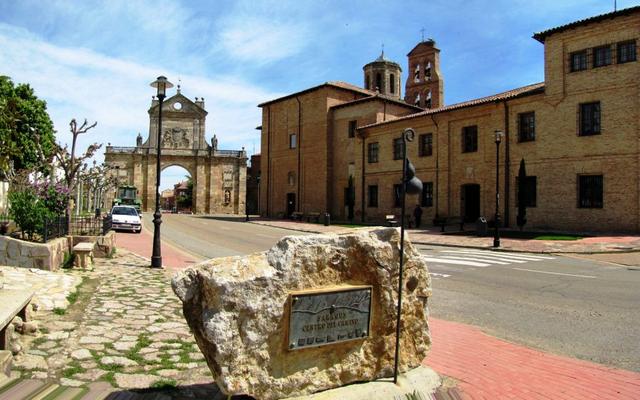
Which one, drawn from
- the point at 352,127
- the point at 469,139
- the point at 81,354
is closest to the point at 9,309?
the point at 81,354

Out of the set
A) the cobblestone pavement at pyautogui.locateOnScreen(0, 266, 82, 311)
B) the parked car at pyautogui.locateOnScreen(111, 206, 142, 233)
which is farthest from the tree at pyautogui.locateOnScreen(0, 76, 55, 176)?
the cobblestone pavement at pyautogui.locateOnScreen(0, 266, 82, 311)

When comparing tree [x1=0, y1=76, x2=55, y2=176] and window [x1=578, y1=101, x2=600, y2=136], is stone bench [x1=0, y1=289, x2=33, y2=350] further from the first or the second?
tree [x1=0, y1=76, x2=55, y2=176]

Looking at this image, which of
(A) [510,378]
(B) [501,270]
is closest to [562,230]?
(B) [501,270]

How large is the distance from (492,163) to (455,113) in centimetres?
448

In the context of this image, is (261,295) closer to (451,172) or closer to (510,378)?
(510,378)

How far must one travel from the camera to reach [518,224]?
26016mm

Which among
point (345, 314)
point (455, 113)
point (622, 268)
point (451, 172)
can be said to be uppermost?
point (455, 113)

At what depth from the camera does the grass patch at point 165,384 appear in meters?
4.11

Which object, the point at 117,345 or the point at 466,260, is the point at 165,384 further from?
the point at 466,260

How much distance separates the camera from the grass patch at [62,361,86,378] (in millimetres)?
4238

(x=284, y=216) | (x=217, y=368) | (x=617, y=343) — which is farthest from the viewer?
(x=284, y=216)

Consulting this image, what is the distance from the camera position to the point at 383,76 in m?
55.5

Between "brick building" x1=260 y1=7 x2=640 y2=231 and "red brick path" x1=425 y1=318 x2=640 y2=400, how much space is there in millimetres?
20878

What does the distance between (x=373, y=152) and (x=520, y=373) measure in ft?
108
